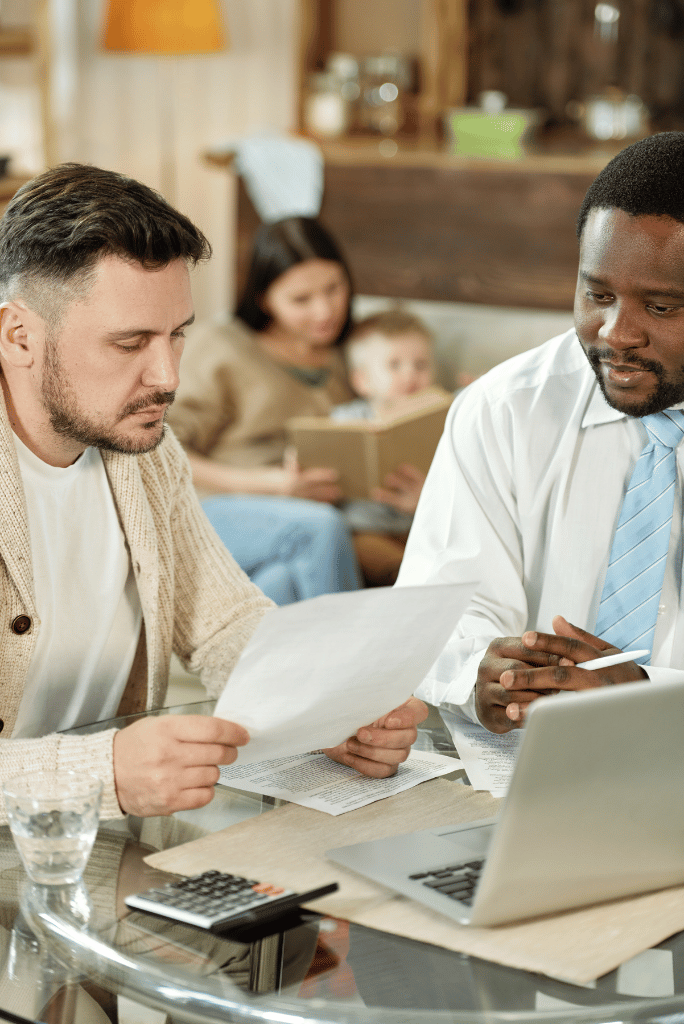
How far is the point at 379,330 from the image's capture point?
315cm

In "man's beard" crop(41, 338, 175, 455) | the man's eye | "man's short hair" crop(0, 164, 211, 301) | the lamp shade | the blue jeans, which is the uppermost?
the lamp shade

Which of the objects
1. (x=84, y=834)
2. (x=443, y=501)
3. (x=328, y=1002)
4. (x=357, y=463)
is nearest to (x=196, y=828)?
(x=84, y=834)

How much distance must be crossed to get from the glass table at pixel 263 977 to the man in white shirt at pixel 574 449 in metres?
0.47

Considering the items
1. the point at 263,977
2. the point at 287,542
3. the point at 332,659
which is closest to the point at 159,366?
the point at 332,659

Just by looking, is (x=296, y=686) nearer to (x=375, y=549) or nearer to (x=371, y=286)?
(x=375, y=549)

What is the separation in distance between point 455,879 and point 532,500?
656 millimetres

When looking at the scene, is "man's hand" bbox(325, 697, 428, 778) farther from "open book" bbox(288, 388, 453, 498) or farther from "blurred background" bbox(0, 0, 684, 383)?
"blurred background" bbox(0, 0, 684, 383)

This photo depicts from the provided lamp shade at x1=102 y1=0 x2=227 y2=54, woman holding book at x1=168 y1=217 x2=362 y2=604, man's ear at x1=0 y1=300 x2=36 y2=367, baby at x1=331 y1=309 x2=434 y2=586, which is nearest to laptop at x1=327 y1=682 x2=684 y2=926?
man's ear at x1=0 y1=300 x2=36 y2=367

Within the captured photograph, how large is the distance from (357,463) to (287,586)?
0.32 meters

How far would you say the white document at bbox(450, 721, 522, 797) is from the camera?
1109 mm

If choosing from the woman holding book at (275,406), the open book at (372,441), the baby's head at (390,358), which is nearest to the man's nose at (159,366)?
the open book at (372,441)

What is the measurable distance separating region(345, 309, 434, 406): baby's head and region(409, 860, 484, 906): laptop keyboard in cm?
222

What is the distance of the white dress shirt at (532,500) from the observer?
144 centimetres

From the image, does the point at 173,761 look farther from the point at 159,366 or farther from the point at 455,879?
the point at 159,366
